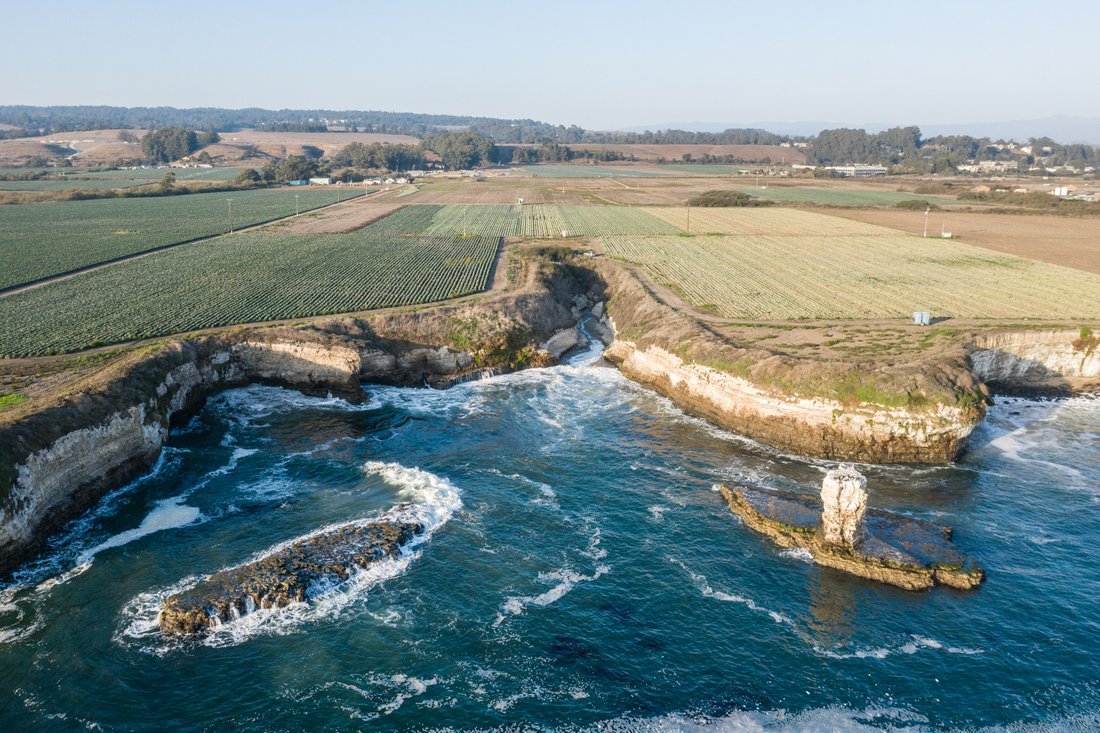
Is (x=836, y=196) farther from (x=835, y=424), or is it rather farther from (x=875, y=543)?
(x=875, y=543)

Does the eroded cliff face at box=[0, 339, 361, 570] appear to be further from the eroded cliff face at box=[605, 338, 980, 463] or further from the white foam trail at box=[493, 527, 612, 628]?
the eroded cliff face at box=[605, 338, 980, 463]

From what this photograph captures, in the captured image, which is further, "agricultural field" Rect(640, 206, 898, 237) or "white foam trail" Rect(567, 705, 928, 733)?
"agricultural field" Rect(640, 206, 898, 237)

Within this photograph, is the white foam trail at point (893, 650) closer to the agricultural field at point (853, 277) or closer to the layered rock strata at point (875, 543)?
the layered rock strata at point (875, 543)

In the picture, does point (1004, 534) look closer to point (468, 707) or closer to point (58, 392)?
point (468, 707)

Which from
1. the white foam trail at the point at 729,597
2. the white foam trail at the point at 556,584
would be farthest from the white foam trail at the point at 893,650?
the white foam trail at the point at 556,584

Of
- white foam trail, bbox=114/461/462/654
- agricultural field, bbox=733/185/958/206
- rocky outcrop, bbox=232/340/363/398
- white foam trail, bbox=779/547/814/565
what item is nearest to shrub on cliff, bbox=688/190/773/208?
agricultural field, bbox=733/185/958/206

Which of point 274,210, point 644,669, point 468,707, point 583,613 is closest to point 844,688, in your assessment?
point 644,669
